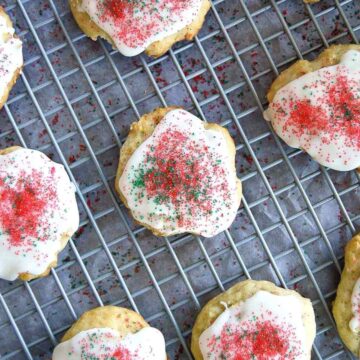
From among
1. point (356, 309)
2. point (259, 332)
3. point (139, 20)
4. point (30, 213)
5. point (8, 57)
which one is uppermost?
point (8, 57)

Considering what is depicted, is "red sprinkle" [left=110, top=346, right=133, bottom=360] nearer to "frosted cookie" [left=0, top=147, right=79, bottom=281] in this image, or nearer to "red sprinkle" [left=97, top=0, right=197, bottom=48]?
"frosted cookie" [left=0, top=147, right=79, bottom=281]

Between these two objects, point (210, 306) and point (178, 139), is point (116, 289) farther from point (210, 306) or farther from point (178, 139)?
point (178, 139)

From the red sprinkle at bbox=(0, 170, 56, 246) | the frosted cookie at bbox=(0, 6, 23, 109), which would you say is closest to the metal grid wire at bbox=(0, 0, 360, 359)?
the frosted cookie at bbox=(0, 6, 23, 109)

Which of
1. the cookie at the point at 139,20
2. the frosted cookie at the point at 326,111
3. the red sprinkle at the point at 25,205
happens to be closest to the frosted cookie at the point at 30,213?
the red sprinkle at the point at 25,205

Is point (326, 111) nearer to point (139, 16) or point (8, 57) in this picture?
point (139, 16)

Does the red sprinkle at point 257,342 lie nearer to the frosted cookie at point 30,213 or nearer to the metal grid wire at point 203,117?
the metal grid wire at point 203,117

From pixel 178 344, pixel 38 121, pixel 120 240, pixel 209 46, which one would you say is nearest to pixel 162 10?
pixel 209 46

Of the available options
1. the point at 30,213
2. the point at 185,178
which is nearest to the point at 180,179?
the point at 185,178
